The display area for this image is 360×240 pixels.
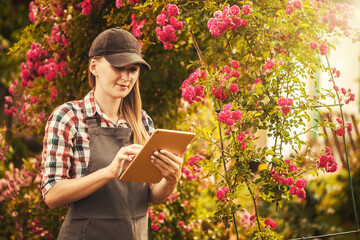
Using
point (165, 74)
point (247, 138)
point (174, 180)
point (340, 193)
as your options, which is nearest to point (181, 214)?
point (165, 74)

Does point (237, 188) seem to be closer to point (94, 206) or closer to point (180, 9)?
point (94, 206)

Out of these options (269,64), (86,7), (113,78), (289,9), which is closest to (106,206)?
(113,78)

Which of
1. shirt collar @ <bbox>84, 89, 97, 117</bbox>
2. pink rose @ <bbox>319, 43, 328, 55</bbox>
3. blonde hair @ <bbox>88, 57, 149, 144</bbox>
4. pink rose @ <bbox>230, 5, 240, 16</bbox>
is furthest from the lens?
pink rose @ <bbox>319, 43, 328, 55</bbox>

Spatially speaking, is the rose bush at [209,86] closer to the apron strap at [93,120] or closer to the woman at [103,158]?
the woman at [103,158]

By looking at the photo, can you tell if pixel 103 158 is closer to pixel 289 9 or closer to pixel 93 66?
pixel 93 66

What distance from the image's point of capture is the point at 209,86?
2.43m

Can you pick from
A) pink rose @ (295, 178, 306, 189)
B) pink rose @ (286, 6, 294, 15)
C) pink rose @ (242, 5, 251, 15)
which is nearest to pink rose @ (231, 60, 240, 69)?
pink rose @ (242, 5, 251, 15)

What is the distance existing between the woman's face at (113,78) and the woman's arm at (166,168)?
1.24 ft

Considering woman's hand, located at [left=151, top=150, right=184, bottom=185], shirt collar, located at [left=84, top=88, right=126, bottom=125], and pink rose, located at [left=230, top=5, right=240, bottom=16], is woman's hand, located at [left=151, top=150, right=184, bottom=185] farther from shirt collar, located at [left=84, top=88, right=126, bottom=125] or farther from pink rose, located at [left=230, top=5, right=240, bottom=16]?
pink rose, located at [left=230, top=5, right=240, bottom=16]

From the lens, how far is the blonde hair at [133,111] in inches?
83.9

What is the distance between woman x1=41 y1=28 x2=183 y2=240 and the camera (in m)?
1.81

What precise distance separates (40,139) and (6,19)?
197cm

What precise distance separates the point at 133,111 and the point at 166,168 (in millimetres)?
434

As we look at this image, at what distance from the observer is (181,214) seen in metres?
3.73
